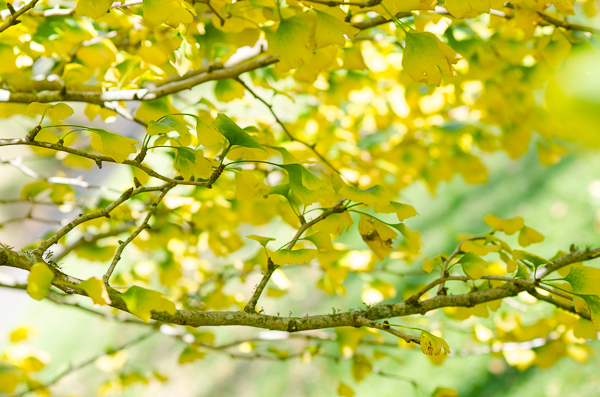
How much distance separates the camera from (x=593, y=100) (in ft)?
0.75

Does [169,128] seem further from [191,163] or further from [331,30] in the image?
[331,30]

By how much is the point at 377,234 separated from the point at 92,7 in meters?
0.49

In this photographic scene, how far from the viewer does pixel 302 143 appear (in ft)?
3.18

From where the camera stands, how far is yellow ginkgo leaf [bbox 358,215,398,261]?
0.71 metres

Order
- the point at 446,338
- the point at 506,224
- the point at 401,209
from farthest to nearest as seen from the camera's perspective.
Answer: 1. the point at 446,338
2. the point at 506,224
3. the point at 401,209

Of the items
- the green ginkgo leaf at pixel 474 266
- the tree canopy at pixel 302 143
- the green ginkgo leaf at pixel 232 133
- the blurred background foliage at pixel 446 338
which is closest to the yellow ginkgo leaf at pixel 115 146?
the tree canopy at pixel 302 143

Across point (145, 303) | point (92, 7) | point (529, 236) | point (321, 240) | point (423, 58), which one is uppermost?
point (92, 7)

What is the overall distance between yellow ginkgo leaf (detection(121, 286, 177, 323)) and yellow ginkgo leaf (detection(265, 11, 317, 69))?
0.36 metres

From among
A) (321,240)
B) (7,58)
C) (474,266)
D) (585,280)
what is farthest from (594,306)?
(7,58)

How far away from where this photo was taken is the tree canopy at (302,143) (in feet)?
1.91

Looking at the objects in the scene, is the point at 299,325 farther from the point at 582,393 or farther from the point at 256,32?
the point at 582,393

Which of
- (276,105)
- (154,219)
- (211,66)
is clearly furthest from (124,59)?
(276,105)

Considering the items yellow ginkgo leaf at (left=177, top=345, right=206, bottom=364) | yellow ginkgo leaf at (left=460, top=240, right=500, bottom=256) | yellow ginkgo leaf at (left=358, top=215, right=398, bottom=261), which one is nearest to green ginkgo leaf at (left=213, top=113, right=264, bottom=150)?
yellow ginkgo leaf at (left=358, top=215, right=398, bottom=261)

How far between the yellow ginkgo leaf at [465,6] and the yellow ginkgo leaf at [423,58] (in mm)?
49
